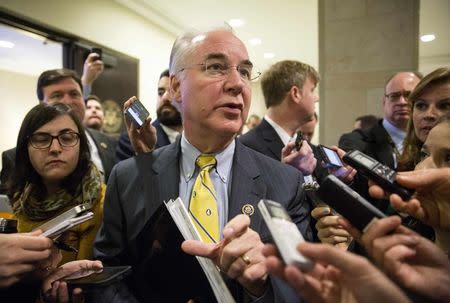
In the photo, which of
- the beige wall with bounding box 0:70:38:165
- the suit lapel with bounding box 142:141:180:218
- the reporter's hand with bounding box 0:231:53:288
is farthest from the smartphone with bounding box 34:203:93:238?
the beige wall with bounding box 0:70:38:165

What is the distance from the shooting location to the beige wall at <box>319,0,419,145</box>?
246cm

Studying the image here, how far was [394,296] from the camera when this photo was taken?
52cm

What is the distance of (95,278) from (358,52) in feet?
7.98

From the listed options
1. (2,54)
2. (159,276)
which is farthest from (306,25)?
(159,276)

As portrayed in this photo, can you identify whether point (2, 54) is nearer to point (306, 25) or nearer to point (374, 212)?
point (306, 25)

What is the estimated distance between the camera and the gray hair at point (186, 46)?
3.86ft

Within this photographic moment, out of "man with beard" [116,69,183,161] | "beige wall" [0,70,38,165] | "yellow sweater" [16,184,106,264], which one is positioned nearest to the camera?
"yellow sweater" [16,184,106,264]

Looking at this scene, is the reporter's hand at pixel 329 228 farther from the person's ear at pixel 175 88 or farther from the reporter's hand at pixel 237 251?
the person's ear at pixel 175 88

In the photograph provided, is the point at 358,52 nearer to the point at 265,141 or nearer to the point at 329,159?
the point at 265,141

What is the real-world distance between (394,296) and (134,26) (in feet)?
16.3

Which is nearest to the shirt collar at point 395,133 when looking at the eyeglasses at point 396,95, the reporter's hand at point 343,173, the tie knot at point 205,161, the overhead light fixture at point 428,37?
the eyeglasses at point 396,95

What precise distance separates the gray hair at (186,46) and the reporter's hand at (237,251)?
2.28 ft

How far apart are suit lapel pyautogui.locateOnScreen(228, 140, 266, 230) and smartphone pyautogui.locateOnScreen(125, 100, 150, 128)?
39cm

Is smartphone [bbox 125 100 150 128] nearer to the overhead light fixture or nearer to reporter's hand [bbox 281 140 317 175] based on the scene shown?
reporter's hand [bbox 281 140 317 175]
